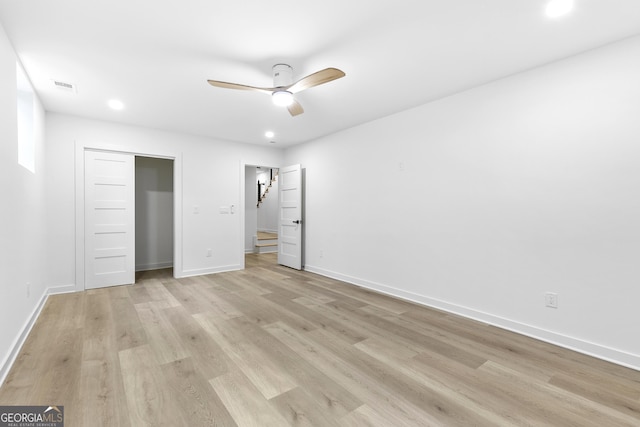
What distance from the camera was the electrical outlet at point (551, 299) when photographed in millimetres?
2543

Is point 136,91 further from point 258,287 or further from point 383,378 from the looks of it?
point 383,378

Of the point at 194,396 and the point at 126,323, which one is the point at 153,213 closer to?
the point at 126,323

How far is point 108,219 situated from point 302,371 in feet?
13.1

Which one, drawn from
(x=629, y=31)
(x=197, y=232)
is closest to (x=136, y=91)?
(x=197, y=232)

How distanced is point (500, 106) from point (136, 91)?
3966mm

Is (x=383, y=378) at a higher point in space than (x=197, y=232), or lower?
lower

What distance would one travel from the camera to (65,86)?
10.1 feet

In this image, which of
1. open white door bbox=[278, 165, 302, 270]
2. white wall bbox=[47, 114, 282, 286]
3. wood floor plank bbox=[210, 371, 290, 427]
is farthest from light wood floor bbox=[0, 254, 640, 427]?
open white door bbox=[278, 165, 302, 270]

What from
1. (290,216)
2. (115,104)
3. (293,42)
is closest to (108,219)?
(115,104)

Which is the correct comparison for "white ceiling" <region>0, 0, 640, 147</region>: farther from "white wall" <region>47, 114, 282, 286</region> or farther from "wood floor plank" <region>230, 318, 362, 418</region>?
"wood floor plank" <region>230, 318, 362, 418</region>

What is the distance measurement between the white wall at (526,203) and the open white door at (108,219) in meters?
3.82

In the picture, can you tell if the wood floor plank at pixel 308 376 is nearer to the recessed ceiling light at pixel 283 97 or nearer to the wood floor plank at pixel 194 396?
the wood floor plank at pixel 194 396

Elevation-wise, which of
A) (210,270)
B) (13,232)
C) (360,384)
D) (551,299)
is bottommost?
(360,384)

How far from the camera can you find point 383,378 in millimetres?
1986
